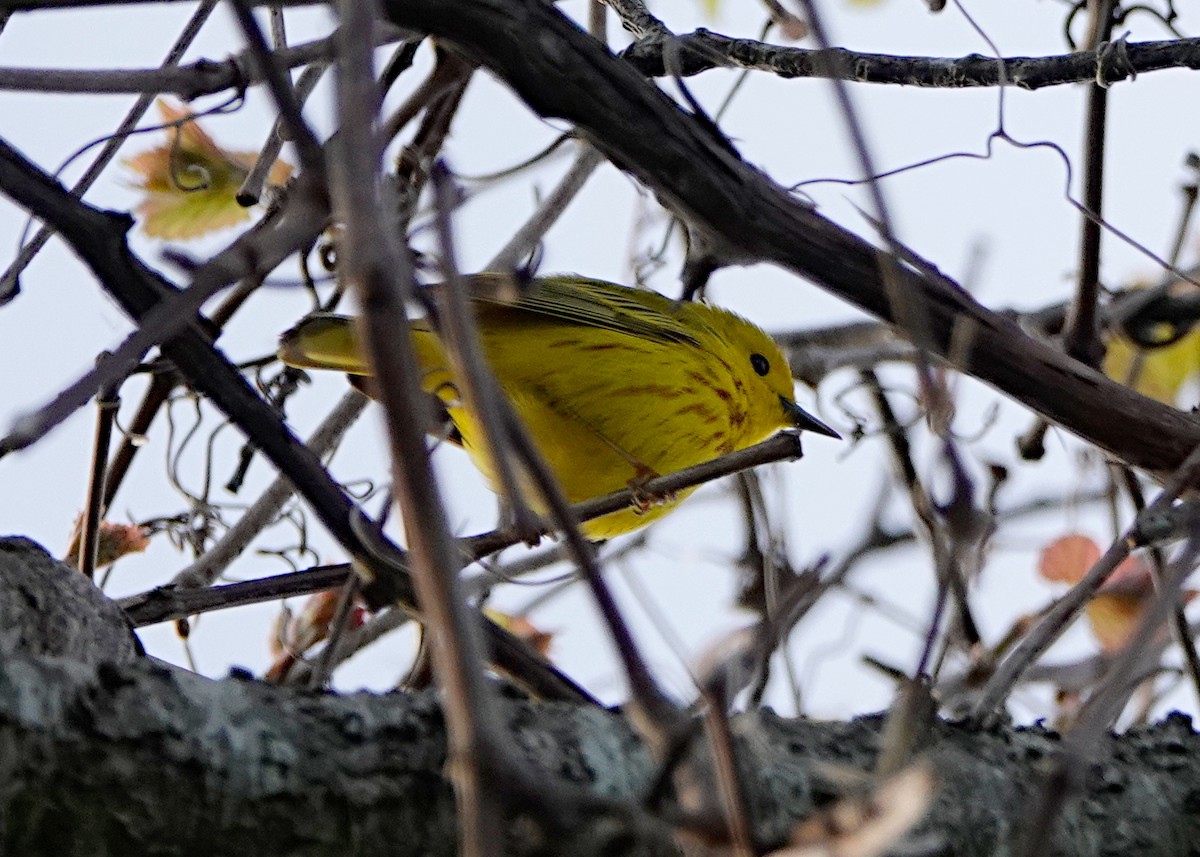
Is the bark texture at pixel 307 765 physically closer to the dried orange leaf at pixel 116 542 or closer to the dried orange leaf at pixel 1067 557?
the dried orange leaf at pixel 116 542

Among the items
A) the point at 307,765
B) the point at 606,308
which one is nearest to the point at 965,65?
the point at 307,765

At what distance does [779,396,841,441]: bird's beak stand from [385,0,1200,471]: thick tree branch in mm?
2080

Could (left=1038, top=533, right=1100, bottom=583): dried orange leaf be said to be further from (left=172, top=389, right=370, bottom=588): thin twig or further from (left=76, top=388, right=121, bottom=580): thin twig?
(left=76, top=388, right=121, bottom=580): thin twig

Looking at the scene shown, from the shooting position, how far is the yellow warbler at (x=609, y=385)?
3.56m

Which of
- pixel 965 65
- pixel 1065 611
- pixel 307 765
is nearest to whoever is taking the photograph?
pixel 307 765

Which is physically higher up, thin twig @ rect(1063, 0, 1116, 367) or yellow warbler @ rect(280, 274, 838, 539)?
yellow warbler @ rect(280, 274, 838, 539)

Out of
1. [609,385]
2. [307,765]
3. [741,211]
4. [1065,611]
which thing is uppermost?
[609,385]

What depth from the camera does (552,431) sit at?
11.7 ft

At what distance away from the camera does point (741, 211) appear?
1620mm

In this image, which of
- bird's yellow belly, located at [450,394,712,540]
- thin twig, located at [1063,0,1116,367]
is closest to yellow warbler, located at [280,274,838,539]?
bird's yellow belly, located at [450,394,712,540]

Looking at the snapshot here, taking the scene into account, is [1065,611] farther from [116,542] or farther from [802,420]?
[802,420]

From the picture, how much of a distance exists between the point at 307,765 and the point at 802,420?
9.78 ft

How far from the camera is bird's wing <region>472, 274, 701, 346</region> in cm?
377

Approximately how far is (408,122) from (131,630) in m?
1.39
